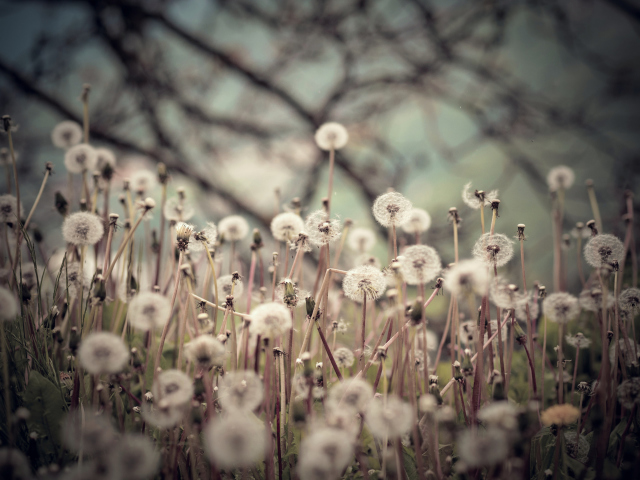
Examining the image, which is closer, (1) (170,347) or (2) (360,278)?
(2) (360,278)

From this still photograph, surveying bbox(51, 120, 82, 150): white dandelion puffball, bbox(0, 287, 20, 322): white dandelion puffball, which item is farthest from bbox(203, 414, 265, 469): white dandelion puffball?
bbox(51, 120, 82, 150): white dandelion puffball

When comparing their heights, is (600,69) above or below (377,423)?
above

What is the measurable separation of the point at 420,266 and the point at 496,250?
0.32ft

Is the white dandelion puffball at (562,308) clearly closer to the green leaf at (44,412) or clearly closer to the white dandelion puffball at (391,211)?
the white dandelion puffball at (391,211)

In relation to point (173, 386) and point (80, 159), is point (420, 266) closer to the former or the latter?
point (173, 386)

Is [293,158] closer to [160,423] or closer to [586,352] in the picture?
[586,352]

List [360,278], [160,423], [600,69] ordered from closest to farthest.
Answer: [160,423]
[360,278]
[600,69]

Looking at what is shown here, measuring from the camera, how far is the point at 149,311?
0.28 metres

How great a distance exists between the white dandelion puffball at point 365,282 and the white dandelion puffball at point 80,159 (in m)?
0.39

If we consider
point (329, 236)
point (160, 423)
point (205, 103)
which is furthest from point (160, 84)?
point (160, 423)

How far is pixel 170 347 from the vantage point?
1.74 ft

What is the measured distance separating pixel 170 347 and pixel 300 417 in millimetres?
347

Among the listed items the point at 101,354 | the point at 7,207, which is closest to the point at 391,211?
the point at 101,354

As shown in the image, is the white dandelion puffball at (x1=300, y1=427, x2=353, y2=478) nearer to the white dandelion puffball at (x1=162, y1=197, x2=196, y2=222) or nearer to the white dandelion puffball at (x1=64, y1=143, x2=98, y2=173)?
the white dandelion puffball at (x1=162, y1=197, x2=196, y2=222)
